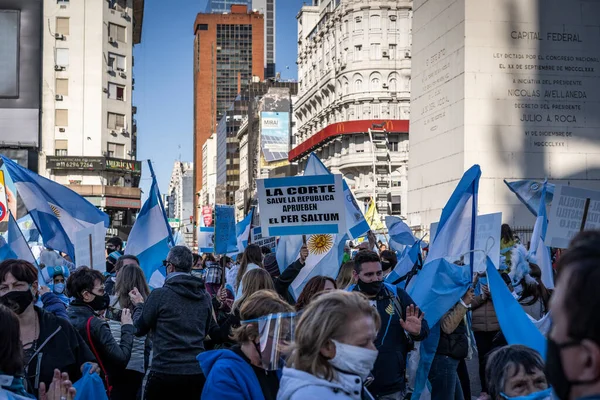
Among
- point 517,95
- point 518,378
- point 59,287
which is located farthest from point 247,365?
point 517,95

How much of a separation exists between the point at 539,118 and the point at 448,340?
17491mm

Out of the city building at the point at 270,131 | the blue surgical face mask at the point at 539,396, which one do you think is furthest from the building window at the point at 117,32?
the blue surgical face mask at the point at 539,396

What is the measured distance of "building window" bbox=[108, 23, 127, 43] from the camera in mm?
58938

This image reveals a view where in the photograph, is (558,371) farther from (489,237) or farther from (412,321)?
(489,237)

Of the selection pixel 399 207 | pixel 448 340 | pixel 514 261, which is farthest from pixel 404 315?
pixel 399 207

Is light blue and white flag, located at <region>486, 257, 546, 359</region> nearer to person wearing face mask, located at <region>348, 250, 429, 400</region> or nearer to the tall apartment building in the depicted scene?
person wearing face mask, located at <region>348, 250, 429, 400</region>

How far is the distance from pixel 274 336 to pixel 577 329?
2.37 meters

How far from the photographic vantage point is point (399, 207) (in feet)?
213

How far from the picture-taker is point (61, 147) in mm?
56656

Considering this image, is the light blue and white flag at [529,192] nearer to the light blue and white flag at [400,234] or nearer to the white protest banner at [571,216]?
the light blue and white flag at [400,234]

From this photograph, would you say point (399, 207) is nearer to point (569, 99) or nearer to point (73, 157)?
point (73, 157)

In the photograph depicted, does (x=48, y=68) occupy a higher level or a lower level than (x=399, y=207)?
higher

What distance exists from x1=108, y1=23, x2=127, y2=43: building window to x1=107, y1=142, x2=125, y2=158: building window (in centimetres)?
756

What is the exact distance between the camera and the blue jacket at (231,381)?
3.81 meters
